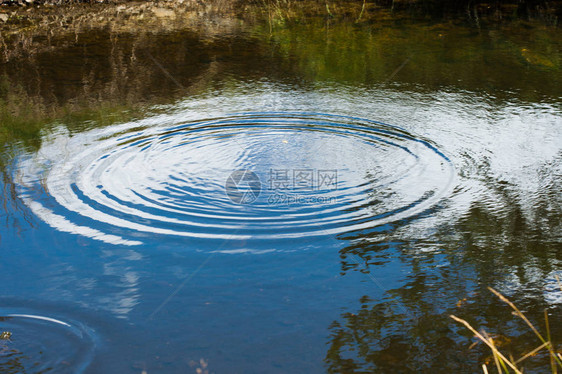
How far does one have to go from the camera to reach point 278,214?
3.82 metres

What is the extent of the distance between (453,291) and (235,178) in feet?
6.23

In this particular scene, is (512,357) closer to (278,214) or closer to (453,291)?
(453,291)

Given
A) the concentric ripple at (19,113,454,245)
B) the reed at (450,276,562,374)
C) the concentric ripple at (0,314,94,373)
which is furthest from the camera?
the concentric ripple at (19,113,454,245)

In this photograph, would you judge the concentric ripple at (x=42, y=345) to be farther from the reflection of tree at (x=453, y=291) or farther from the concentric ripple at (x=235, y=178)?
the reflection of tree at (x=453, y=291)

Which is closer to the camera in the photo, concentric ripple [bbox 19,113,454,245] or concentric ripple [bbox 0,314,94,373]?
concentric ripple [bbox 0,314,94,373]

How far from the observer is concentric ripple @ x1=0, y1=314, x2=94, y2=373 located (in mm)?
2498

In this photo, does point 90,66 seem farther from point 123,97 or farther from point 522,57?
point 522,57

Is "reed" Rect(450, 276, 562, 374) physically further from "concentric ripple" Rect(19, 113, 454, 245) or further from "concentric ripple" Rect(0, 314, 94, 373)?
"concentric ripple" Rect(0, 314, 94, 373)

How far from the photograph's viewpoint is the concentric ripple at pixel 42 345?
8.20 ft

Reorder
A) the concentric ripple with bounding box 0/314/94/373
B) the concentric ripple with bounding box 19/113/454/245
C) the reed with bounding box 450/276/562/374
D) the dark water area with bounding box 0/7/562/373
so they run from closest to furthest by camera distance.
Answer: the reed with bounding box 450/276/562/374 < the concentric ripple with bounding box 0/314/94/373 < the dark water area with bounding box 0/7/562/373 < the concentric ripple with bounding box 19/113/454/245

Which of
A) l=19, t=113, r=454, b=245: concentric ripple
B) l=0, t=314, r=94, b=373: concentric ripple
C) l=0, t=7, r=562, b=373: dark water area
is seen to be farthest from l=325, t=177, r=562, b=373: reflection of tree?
l=0, t=314, r=94, b=373: concentric ripple

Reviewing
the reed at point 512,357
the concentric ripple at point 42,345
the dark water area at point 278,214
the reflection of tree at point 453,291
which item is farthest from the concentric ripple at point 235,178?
the reed at point 512,357

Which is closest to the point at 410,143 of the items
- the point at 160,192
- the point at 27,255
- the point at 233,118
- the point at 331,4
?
the point at 233,118

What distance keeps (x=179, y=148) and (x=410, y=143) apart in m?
1.93
